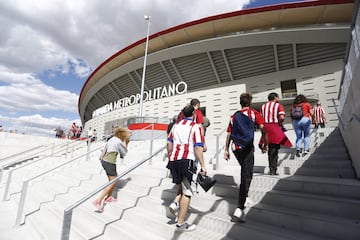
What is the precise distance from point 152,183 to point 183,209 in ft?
5.51

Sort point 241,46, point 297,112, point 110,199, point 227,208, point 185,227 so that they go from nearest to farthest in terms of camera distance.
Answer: point 185,227, point 227,208, point 110,199, point 297,112, point 241,46

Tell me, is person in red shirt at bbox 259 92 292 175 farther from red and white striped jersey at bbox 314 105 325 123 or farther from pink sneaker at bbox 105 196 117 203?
red and white striped jersey at bbox 314 105 325 123

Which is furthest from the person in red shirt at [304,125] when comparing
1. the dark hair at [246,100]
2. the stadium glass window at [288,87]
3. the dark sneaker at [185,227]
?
the stadium glass window at [288,87]

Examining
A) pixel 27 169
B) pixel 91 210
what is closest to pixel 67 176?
pixel 91 210

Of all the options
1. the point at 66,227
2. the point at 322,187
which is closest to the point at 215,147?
the point at 322,187

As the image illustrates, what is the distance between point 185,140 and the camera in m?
2.68

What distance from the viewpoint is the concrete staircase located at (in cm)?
218

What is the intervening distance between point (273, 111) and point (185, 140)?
1973 millimetres

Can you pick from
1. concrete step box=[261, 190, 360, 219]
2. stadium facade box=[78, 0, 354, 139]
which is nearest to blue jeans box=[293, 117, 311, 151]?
concrete step box=[261, 190, 360, 219]

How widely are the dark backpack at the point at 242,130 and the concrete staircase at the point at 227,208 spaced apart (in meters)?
0.80

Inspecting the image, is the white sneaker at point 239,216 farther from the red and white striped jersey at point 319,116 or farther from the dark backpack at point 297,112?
the red and white striped jersey at point 319,116

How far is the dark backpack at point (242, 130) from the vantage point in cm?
263

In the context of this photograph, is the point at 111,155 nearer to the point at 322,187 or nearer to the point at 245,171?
Result: the point at 245,171

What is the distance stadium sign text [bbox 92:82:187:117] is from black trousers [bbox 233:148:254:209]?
56.5ft
